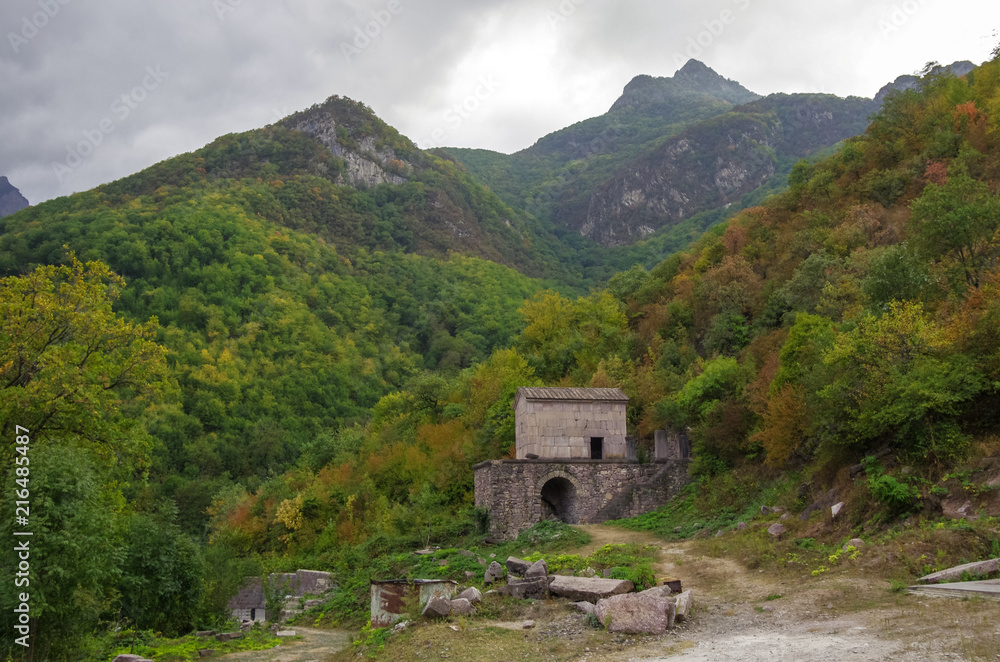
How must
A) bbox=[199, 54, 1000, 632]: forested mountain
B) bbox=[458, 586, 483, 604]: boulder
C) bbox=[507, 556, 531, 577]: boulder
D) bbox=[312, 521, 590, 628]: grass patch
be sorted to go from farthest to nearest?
bbox=[312, 521, 590, 628]: grass patch → bbox=[507, 556, 531, 577]: boulder → bbox=[199, 54, 1000, 632]: forested mountain → bbox=[458, 586, 483, 604]: boulder

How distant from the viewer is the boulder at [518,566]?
14489mm

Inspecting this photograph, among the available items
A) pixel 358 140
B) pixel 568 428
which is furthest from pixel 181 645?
pixel 358 140

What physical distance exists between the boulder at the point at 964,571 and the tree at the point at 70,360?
Result: 14431 millimetres

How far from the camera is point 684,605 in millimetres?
10305

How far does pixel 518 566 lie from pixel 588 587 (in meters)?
3.23

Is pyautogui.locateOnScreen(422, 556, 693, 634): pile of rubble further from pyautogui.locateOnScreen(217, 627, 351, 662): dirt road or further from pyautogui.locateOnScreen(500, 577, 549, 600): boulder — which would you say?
pyautogui.locateOnScreen(217, 627, 351, 662): dirt road

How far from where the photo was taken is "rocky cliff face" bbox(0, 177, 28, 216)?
140500 millimetres

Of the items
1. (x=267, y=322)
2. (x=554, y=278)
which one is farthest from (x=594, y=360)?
(x=554, y=278)

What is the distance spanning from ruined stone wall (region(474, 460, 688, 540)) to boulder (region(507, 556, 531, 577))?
882 centimetres

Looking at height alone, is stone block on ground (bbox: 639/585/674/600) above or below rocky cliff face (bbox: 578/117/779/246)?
below

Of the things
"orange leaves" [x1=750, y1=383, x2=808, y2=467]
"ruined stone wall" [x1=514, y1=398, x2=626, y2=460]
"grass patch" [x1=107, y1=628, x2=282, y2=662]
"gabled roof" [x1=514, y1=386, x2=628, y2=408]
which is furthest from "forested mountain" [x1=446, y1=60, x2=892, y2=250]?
"grass patch" [x1=107, y1=628, x2=282, y2=662]

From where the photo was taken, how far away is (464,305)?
216 ft

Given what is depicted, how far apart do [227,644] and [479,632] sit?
Result: 233 inches

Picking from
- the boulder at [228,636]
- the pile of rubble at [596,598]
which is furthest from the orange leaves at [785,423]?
the boulder at [228,636]
